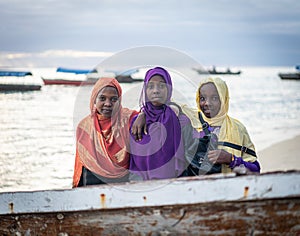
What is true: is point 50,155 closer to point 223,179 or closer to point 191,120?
point 191,120

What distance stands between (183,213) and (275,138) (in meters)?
11.3

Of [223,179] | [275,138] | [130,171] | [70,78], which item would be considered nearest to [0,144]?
[275,138]

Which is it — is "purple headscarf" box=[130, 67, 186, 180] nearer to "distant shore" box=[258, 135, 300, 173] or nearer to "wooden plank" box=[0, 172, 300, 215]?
"wooden plank" box=[0, 172, 300, 215]

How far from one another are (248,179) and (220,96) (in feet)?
3.11

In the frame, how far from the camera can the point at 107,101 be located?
3271 millimetres

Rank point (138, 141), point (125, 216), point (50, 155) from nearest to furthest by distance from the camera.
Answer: point (125, 216), point (138, 141), point (50, 155)

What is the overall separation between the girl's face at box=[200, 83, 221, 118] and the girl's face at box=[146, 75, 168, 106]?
0.35 meters

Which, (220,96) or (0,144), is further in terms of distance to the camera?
(0,144)

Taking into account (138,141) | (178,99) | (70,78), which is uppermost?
(70,78)

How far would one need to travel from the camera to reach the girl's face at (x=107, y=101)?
3266 mm

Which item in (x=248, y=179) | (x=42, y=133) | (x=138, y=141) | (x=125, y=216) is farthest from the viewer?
(x=42, y=133)

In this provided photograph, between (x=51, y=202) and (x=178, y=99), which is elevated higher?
(x=178, y=99)

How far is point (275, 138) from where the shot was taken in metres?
13.4

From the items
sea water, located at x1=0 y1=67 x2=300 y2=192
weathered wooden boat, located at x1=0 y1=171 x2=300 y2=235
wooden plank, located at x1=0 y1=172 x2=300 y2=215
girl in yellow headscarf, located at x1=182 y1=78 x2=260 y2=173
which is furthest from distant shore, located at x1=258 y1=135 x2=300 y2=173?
wooden plank, located at x1=0 y1=172 x2=300 y2=215
